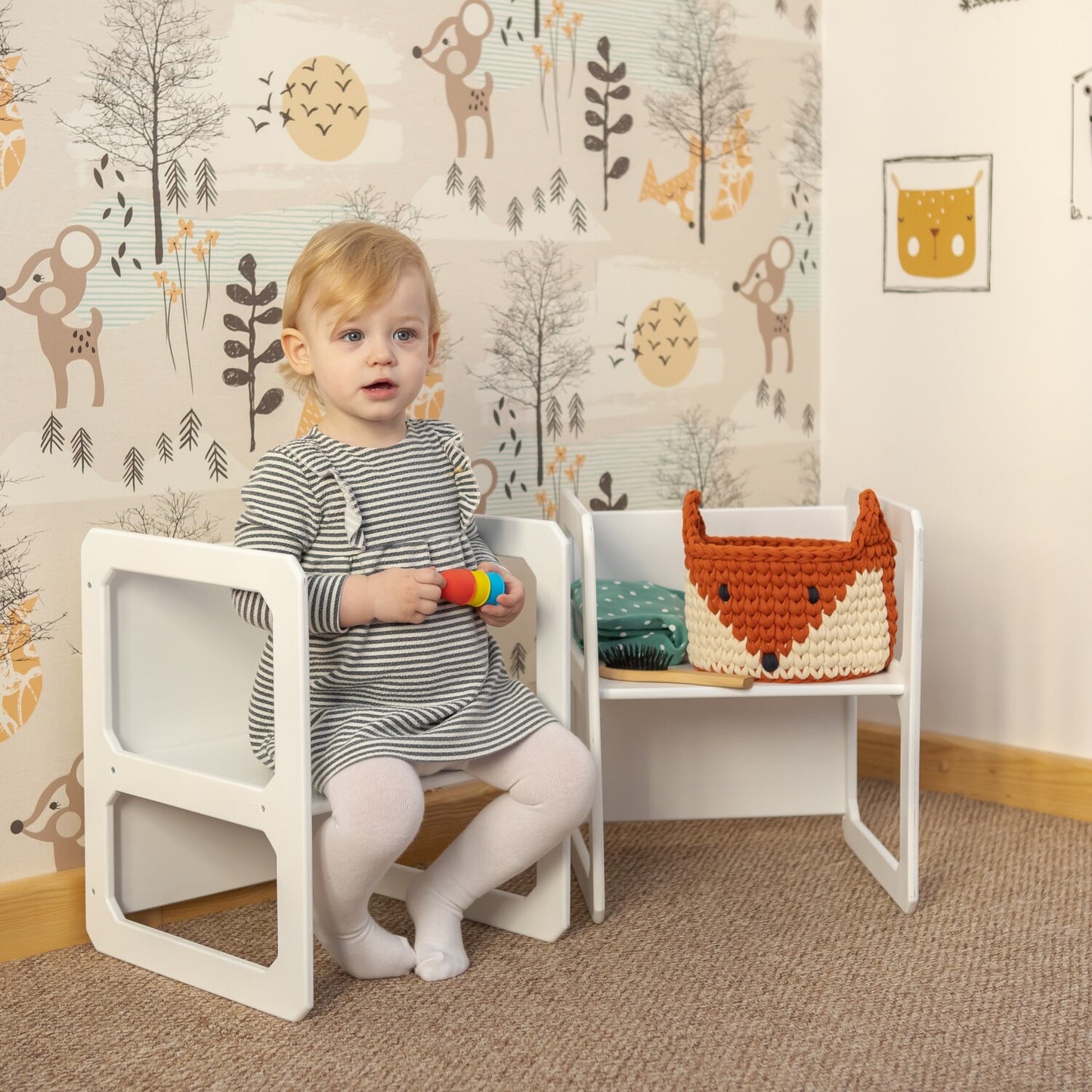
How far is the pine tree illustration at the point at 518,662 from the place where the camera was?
72.5 inches

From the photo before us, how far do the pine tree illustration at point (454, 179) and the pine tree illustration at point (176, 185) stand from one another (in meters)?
0.35

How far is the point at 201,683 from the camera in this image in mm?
1500

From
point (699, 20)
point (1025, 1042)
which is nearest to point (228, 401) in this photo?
point (699, 20)

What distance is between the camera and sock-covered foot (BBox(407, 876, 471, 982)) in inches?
54.1

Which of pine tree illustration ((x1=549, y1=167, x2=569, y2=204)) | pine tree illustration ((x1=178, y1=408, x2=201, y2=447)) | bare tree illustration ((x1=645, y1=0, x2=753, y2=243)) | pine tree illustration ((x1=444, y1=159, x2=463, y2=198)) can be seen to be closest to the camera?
pine tree illustration ((x1=178, y1=408, x2=201, y2=447))

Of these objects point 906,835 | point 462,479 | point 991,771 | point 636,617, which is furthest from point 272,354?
point 991,771

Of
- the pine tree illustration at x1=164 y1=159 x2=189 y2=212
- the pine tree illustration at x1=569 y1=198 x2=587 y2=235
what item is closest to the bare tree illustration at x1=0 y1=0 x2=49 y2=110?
the pine tree illustration at x1=164 y1=159 x2=189 y2=212

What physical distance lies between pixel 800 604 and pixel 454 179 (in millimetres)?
712

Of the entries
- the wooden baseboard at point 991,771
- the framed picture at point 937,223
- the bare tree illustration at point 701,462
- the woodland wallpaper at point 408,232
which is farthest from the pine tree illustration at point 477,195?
the wooden baseboard at point 991,771

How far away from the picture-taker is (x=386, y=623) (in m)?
1.37

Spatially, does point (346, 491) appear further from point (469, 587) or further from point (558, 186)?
point (558, 186)

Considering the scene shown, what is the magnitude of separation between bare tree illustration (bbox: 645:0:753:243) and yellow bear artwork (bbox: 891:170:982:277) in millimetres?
283

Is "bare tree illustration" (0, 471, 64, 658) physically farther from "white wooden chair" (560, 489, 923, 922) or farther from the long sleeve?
"white wooden chair" (560, 489, 923, 922)

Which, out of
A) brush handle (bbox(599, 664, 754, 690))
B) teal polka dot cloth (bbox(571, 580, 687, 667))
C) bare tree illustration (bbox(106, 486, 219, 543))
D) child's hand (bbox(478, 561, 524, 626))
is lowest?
brush handle (bbox(599, 664, 754, 690))
